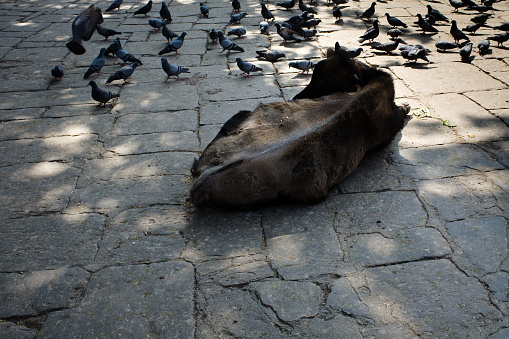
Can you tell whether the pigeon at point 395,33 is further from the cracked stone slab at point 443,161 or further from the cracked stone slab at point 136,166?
the cracked stone slab at point 136,166

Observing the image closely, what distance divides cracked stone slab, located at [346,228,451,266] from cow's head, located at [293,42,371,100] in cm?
168

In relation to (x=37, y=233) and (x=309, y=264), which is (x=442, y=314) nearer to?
(x=309, y=264)

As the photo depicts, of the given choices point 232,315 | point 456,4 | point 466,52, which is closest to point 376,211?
point 232,315

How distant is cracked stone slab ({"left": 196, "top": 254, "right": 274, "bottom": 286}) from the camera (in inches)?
116

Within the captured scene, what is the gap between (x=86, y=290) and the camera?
2.92 m

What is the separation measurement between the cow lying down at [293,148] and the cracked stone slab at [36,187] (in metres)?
1.19

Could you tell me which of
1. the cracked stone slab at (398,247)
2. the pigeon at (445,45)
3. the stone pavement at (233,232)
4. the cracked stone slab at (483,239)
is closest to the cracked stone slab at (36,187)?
the stone pavement at (233,232)

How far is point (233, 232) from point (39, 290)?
1284 millimetres

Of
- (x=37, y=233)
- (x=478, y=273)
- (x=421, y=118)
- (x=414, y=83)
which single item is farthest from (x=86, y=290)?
(x=414, y=83)

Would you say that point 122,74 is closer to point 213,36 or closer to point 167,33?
point 167,33

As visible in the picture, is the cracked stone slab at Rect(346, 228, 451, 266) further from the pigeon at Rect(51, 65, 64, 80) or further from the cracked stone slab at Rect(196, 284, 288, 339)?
the pigeon at Rect(51, 65, 64, 80)

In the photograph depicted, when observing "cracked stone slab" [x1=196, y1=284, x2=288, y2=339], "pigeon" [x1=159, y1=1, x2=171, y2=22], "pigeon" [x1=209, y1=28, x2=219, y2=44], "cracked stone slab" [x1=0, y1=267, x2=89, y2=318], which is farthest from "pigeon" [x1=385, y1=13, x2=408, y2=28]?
"cracked stone slab" [x1=0, y1=267, x2=89, y2=318]

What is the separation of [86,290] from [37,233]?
0.82 metres

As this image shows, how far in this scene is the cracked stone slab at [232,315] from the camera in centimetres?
258
